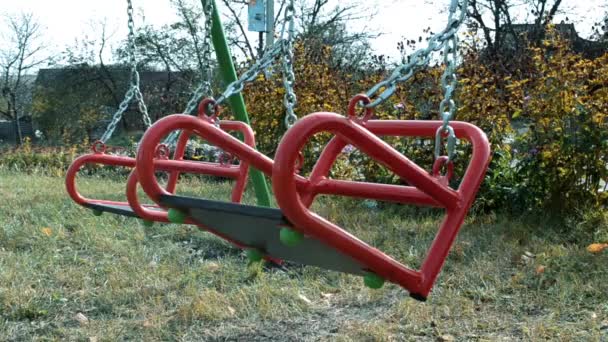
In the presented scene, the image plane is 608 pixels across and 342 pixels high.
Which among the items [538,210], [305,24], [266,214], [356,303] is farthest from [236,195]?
[305,24]

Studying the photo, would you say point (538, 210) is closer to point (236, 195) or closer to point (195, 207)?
point (236, 195)

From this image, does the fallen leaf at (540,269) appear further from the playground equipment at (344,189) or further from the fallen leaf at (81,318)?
the fallen leaf at (81,318)

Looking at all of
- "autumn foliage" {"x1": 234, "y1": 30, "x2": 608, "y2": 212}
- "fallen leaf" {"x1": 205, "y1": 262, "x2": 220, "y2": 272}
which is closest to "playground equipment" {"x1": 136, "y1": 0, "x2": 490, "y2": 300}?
"fallen leaf" {"x1": 205, "y1": 262, "x2": 220, "y2": 272}

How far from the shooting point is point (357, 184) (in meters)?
1.88

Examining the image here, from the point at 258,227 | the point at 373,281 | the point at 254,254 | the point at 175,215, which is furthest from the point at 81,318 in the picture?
the point at 373,281

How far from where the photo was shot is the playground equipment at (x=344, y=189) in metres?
1.42

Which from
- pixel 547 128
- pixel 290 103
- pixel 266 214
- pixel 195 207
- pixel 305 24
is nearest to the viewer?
pixel 266 214

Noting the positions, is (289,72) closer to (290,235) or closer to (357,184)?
(357,184)

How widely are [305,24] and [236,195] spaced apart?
682 inches

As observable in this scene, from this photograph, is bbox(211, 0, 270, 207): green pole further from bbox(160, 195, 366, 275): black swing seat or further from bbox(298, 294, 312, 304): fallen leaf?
bbox(160, 195, 366, 275): black swing seat

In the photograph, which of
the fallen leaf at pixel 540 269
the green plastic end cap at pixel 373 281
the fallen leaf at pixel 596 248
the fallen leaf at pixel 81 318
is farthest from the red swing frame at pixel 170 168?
the fallen leaf at pixel 596 248

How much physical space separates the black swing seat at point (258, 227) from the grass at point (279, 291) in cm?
86

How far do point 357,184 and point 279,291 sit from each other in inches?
53.3

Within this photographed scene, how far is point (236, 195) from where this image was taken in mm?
2605
